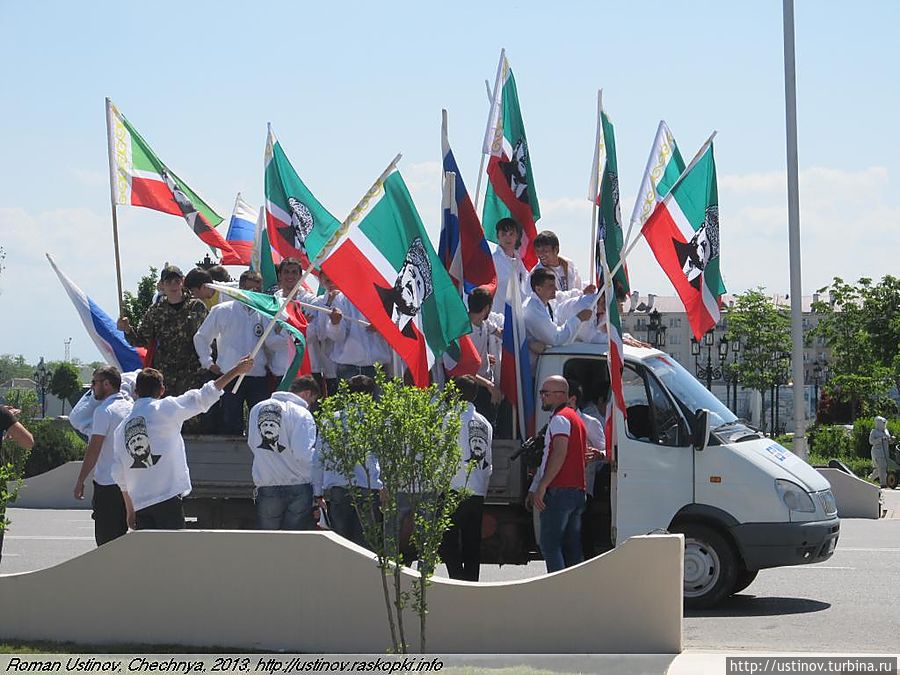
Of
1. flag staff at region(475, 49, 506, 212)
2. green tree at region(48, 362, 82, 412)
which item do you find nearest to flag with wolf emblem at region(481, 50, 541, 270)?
flag staff at region(475, 49, 506, 212)

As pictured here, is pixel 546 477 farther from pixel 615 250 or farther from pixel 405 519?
pixel 615 250

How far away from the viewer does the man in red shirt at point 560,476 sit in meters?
9.61

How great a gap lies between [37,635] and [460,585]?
2738mm

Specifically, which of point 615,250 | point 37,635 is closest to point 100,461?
point 37,635

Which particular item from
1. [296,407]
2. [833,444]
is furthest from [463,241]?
[833,444]

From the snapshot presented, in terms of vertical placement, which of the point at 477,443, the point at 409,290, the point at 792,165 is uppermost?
the point at 792,165

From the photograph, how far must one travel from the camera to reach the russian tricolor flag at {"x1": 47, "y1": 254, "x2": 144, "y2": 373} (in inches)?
487

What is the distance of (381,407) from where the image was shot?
6.95 metres

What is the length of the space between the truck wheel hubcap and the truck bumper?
254 millimetres

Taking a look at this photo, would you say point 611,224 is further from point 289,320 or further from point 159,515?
point 159,515

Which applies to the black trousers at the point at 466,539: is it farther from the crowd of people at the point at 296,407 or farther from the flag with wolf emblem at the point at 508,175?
the flag with wolf emblem at the point at 508,175

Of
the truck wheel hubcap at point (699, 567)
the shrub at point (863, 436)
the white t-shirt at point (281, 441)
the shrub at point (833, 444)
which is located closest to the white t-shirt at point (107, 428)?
the white t-shirt at point (281, 441)

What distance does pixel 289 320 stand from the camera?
439 inches

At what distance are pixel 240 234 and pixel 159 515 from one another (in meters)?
7.87
